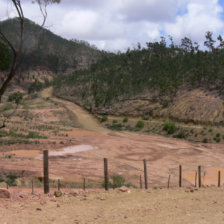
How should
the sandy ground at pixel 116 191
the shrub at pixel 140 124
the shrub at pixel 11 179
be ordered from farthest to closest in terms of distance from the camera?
the shrub at pixel 140 124 → the shrub at pixel 11 179 → the sandy ground at pixel 116 191

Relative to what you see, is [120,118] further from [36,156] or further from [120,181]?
[120,181]

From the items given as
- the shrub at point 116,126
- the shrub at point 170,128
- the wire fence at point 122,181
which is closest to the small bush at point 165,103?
the shrub at point 116,126

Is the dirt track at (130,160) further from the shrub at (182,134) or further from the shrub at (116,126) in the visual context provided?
the shrub at (116,126)

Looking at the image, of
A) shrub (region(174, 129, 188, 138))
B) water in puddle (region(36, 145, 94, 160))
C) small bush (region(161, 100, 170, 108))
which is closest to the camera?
water in puddle (region(36, 145, 94, 160))

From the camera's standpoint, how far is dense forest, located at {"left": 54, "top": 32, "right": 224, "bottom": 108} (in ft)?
200

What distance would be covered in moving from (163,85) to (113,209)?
51.9m

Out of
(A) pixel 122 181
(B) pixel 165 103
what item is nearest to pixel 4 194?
(A) pixel 122 181

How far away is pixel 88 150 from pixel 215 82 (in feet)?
119

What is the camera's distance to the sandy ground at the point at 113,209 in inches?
324

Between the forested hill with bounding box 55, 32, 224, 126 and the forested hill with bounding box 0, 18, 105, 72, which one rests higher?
the forested hill with bounding box 0, 18, 105, 72

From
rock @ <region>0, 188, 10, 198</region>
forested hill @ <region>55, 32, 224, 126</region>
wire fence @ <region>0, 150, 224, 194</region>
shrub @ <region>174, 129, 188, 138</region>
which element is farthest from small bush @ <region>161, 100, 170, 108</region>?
rock @ <region>0, 188, 10, 198</region>

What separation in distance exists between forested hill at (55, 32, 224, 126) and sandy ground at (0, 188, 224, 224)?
128ft

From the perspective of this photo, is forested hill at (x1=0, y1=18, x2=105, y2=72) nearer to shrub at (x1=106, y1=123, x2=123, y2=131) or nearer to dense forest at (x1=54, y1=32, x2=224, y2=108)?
dense forest at (x1=54, y1=32, x2=224, y2=108)

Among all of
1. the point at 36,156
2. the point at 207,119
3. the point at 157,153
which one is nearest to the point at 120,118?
the point at 207,119
